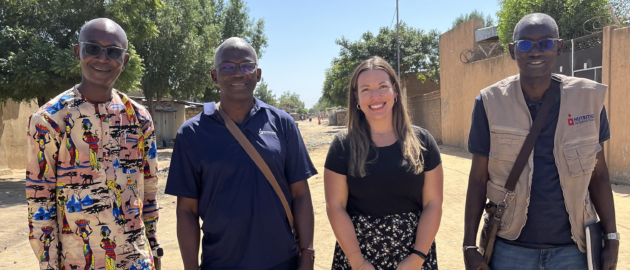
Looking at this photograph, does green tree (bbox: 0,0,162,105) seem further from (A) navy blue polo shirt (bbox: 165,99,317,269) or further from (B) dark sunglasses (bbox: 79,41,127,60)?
(A) navy blue polo shirt (bbox: 165,99,317,269)

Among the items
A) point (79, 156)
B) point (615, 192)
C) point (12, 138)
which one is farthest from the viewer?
point (12, 138)

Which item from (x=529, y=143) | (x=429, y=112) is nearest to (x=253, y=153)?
(x=529, y=143)

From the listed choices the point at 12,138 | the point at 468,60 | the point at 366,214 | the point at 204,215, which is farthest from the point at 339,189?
the point at 12,138

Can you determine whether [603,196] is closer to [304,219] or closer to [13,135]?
[304,219]

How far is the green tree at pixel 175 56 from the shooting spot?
1678cm

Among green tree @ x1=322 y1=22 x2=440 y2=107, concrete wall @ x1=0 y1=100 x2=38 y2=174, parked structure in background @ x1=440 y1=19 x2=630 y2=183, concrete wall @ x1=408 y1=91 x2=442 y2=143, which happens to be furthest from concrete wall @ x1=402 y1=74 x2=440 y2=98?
concrete wall @ x1=0 y1=100 x2=38 y2=174

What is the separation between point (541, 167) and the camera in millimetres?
A: 2119

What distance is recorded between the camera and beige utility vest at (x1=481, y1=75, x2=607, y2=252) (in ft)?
6.78

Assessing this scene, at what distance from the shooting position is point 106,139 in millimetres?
2107

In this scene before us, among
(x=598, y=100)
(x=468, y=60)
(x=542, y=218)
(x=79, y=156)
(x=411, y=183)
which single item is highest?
(x=468, y=60)

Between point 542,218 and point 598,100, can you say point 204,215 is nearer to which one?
point 542,218

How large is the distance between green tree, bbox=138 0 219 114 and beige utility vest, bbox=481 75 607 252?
53.5 ft

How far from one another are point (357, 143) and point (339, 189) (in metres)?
0.27

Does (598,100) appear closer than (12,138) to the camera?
Yes
